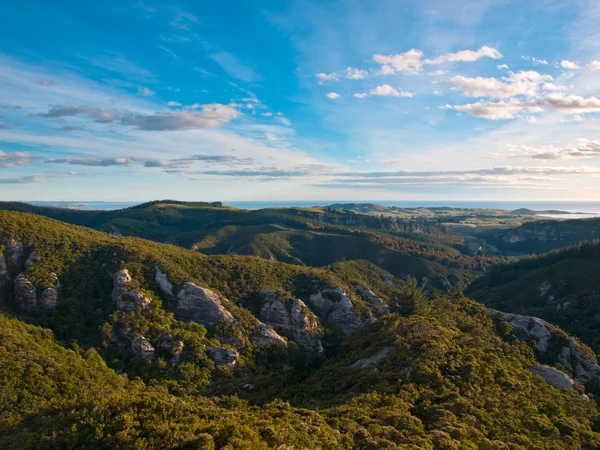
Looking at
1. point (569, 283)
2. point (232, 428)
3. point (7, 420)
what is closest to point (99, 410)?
point (232, 428)

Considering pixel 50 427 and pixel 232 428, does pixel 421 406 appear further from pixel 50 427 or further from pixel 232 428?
pixel 50 427

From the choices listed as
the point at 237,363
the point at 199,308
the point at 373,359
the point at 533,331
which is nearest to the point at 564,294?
the point at 533,331

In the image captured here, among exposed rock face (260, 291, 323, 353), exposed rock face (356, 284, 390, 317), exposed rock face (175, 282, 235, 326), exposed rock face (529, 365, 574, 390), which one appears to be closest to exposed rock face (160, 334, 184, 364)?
exposed rock face (175, 282, 235, 326)

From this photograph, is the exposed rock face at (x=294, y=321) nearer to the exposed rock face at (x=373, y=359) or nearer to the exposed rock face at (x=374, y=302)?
the exposed rock face at (x=374, y=302)

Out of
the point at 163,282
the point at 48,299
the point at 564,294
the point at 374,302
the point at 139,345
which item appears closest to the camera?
the point at 139,345

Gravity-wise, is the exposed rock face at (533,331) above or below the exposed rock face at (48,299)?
below

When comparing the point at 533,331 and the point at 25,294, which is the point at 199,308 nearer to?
the point at 25,294

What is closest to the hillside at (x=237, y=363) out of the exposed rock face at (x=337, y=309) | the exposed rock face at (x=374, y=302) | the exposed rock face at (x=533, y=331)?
the exposed rock face at (x=337, y=309)
